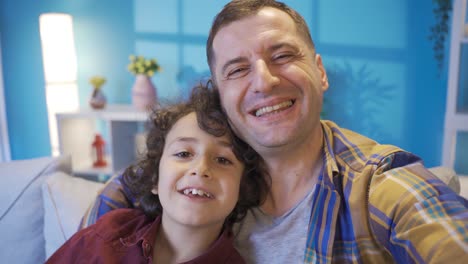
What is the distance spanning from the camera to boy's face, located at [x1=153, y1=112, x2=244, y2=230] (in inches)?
42.9

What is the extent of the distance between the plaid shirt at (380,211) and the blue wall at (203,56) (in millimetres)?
1950

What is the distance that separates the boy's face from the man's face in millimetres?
102

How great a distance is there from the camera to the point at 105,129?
3.71 m

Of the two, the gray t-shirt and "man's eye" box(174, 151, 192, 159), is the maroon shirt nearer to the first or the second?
the gray t-shirt

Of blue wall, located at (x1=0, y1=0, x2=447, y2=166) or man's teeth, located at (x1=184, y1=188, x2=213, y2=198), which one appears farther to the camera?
blue wall, located at (x1=0, y1=0, x2=447, y2=166)

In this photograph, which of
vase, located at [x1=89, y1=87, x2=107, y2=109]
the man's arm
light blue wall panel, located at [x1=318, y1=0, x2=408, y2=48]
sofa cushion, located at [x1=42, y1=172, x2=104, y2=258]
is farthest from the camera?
vase, located at [x1=89, y1=87, x2=107, y2=109]

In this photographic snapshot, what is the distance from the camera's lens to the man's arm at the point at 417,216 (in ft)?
2.68

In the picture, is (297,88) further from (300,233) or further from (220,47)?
(300,233)

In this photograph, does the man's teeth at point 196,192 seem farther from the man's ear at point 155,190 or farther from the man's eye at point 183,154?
the man's ear at point 155,190

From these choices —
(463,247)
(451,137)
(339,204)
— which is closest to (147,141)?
(339,204)

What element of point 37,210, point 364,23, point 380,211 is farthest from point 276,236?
point 364,23

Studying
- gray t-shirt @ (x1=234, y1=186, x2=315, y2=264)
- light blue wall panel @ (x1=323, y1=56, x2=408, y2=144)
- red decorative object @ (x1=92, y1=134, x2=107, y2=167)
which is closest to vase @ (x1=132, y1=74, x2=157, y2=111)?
red decorative object @ (x1=92, y1=134, x2=107, y2=167)

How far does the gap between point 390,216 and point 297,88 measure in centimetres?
43

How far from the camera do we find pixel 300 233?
3.66 feet
